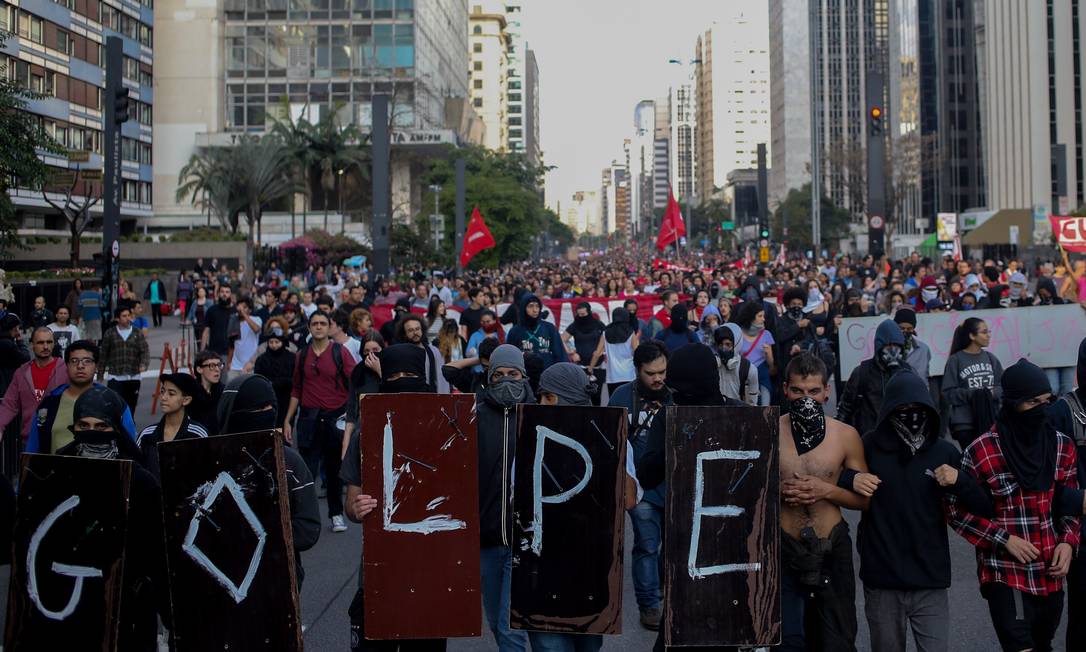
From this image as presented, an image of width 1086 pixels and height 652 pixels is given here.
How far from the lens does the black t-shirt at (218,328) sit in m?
16.2

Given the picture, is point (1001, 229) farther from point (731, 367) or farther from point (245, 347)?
point (731, 367)

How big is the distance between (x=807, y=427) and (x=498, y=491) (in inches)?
51.3

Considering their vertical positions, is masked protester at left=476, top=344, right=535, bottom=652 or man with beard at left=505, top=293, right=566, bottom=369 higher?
man with beard at left=505, top=293, right=566, bottom=369

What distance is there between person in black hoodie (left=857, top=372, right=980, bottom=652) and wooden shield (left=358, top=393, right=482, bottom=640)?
1.65 m

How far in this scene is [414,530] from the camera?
4879 mm

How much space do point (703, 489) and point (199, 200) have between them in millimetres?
75493

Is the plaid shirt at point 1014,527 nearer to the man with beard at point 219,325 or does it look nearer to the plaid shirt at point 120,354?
the plaid shirt at point 120,354

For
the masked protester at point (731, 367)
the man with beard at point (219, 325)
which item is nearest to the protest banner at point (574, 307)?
the man with beard at point (219, 325)

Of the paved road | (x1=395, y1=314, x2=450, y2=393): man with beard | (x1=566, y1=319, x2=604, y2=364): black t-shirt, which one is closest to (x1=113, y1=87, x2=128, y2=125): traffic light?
(x1=566, y1=319, x2=604, y2=364): black t-shirt

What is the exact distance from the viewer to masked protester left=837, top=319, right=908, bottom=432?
846 cm

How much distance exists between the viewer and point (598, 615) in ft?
16.1

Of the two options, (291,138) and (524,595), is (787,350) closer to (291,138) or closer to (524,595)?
(524,595)

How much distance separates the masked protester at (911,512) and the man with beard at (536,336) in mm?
7181

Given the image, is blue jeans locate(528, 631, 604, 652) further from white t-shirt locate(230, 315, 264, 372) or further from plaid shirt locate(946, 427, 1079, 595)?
white t-shirt locate(230, 315, 264, 372)
